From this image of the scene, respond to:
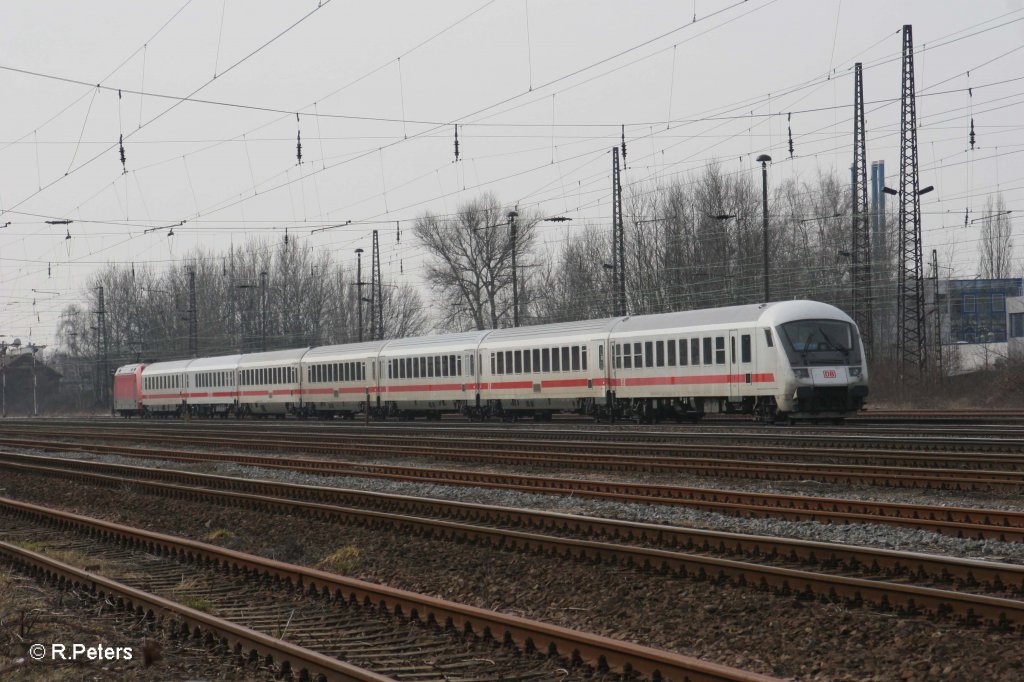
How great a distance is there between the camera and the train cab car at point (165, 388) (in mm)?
59125

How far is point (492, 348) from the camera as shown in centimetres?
3597

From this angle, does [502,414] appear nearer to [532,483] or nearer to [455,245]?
[532,483]

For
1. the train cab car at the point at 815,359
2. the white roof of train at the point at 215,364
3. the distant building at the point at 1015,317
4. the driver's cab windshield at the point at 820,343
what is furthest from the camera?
the distant building at the point at 1015,317

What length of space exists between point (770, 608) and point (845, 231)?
185 feet

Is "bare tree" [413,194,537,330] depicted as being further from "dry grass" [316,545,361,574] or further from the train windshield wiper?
"dry grass" [316,545,361,574]

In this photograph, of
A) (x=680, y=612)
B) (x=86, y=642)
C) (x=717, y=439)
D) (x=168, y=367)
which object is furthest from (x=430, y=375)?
(x=86, y=642)

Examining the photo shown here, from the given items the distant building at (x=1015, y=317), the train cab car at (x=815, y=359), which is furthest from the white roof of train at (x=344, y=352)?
the distant building at (x=1015, y=317)

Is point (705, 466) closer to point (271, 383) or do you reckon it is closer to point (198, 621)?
point (198, 621)

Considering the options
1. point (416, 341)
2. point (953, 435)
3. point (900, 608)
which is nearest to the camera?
point (900, 608)

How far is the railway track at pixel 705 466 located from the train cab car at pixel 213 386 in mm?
28369

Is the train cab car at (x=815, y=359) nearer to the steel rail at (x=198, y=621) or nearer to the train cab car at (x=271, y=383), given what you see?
the steel rail at (x=198, y=621)

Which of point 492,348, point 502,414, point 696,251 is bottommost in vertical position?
point 502,414

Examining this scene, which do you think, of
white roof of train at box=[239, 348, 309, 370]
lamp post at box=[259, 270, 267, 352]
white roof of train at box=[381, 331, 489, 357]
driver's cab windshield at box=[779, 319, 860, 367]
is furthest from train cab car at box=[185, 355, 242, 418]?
driver's cab windshield at box=[779, 319, 860, 367]

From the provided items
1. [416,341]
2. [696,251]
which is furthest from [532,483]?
[696,251]
